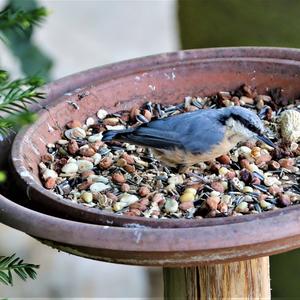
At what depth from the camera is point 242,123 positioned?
1.77 m

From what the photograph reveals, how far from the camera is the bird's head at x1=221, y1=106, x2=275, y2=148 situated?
1773 millimetres

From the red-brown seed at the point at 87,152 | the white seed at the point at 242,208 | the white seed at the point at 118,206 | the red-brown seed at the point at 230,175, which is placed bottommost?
the white seed at the point at 118,206

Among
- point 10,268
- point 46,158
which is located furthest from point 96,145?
point 10,268

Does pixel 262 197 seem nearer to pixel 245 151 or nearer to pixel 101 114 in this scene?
pixel 245 151

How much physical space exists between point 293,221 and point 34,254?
7.50 feet

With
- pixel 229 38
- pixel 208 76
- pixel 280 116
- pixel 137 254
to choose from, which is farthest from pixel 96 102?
pixel 229 38

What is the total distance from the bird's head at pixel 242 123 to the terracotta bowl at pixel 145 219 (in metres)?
0.29

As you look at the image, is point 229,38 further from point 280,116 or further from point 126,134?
point 126,134

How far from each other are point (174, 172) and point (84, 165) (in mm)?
200

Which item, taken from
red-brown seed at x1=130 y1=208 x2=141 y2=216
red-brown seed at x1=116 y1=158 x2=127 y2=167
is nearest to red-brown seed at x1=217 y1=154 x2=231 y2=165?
red-brown seed at x1=116 y1=158 x2=127 y2=167

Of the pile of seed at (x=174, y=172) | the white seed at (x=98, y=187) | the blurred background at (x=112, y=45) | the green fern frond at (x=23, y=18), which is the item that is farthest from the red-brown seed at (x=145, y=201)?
the blurred background at (x=112, y=45)

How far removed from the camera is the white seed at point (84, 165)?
180cm

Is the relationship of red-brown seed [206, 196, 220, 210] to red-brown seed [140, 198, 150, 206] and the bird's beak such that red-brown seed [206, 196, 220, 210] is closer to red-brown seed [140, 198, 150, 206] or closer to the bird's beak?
red-brown seed [140, 198, 150, 206]

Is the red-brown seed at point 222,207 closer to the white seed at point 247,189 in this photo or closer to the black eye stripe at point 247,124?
the white seed at point 247,189
